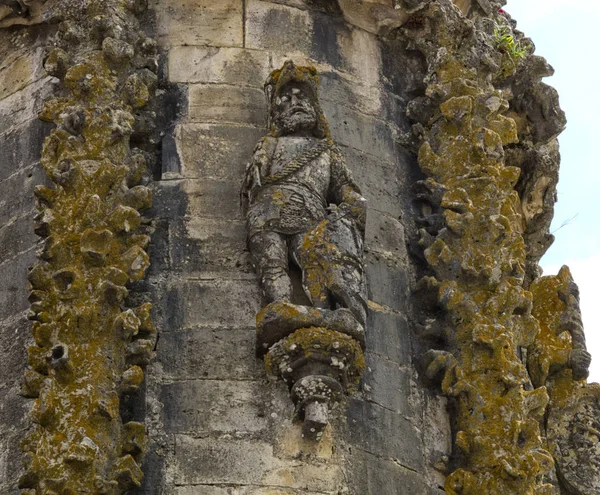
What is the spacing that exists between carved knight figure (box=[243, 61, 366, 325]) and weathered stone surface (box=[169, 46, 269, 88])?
412mm

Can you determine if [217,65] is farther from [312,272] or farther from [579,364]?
[579,364]

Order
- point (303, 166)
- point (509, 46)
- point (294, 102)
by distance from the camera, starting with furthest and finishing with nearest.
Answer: point (509, 46) < point (294, 102) < point (303, 166)

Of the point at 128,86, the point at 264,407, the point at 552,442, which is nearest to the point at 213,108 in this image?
the point at 128,86

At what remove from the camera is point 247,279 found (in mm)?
12773

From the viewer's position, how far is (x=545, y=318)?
13.9 meters

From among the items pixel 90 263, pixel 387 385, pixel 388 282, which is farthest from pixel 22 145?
pixel 387 385

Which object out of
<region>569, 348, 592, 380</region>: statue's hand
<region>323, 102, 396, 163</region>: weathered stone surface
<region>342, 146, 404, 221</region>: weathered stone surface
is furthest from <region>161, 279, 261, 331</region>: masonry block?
<region>569, 348, 592, 380</region>: statue's hand

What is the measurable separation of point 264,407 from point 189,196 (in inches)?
74.6

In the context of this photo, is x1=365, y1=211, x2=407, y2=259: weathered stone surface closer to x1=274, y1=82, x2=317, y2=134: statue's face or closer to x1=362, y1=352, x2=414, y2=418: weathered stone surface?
x1=274, y1=82, x2=317, y2=134: statue's face

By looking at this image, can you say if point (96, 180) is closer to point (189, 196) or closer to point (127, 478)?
point (189, 196)

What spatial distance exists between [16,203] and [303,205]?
2289 millimetres

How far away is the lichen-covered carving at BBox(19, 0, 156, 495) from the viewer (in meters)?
11.6

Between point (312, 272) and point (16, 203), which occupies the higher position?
point (16, 203)

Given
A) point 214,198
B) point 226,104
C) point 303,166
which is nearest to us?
point 303,166
